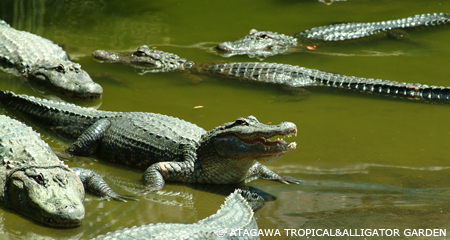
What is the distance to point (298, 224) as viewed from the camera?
3957 mm

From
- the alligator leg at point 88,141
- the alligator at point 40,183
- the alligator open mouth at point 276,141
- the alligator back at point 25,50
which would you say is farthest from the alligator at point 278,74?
the alligator at point 40,183

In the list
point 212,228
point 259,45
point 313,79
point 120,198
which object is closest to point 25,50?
point 259,45

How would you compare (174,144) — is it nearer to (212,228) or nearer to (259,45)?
→ (212,228)

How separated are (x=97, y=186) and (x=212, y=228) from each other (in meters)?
1.58

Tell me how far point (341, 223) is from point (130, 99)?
4.16 metres

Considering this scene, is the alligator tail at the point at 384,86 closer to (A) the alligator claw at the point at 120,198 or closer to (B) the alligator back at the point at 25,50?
(A) the alligator claw at the point at 120,198

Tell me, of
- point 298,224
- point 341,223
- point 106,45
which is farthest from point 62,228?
point 106,45

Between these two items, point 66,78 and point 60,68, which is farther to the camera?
point 60,68

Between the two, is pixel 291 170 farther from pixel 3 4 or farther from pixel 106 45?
pixel 3 4

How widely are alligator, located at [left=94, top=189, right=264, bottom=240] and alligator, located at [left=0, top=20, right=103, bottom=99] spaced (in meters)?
4.23

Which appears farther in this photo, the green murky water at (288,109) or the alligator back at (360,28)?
the alligator back at (360,28)

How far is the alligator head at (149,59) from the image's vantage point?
9.05 m

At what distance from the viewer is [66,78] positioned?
751 cm

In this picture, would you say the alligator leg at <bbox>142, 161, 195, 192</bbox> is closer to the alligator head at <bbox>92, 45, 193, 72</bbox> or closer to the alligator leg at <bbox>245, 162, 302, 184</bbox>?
the alligator leg at <bbox>245, 162, 302, 184</bbox>
